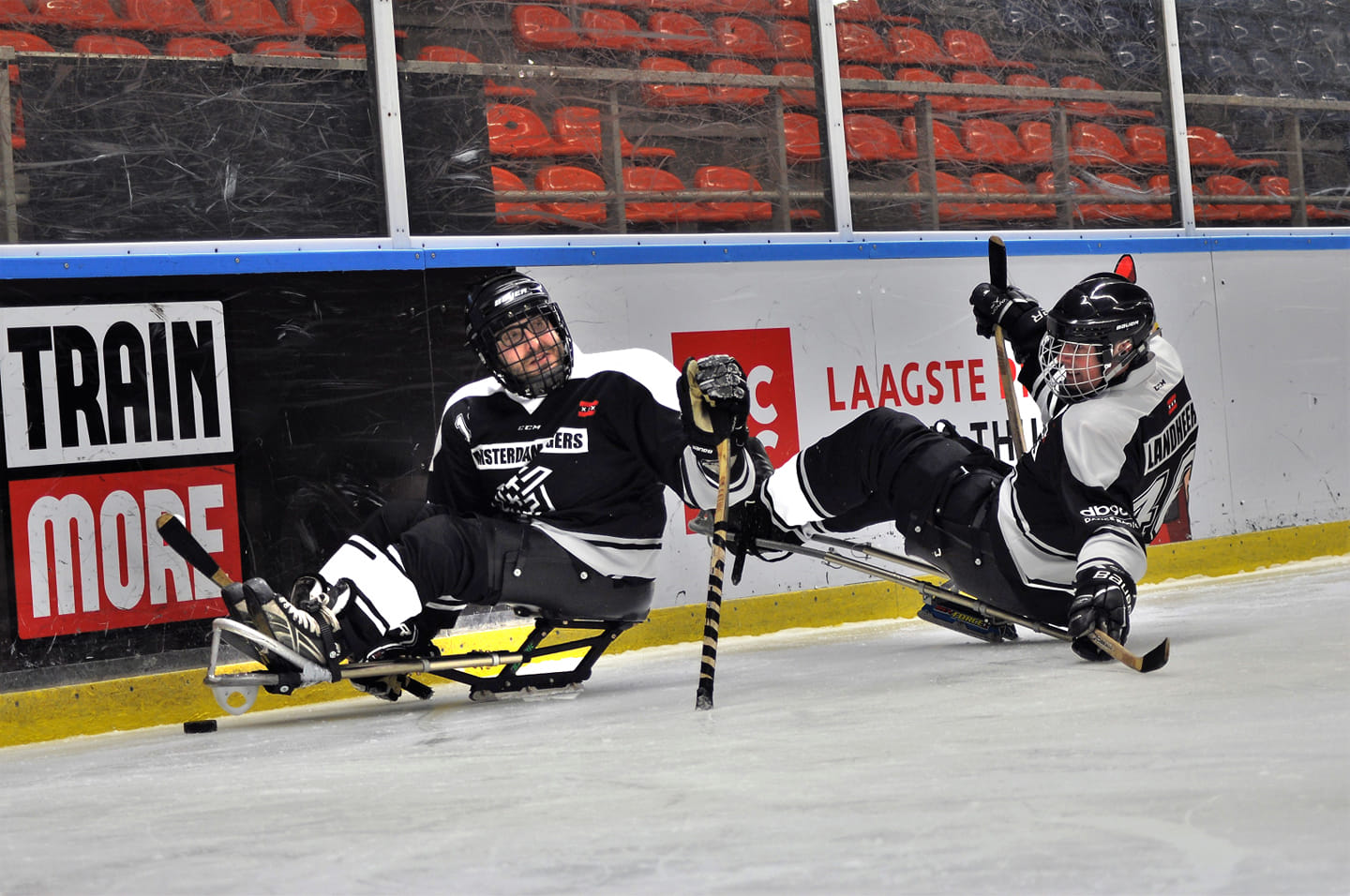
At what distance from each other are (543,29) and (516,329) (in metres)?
1.51

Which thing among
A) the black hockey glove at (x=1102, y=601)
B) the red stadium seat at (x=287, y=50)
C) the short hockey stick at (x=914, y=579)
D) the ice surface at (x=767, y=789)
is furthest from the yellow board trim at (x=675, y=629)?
the red stadium seat at (x=287, y=50)

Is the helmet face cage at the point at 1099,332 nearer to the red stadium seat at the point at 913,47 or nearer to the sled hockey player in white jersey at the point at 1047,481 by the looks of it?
the sled hockey player in white jersey at the point at 1047,481

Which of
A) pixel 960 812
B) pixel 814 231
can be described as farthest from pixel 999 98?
pixel 960 812

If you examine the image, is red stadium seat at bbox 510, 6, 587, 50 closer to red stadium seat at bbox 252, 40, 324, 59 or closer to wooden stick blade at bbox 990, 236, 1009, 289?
red stadium seat at bbox 252, 40, 324, 59

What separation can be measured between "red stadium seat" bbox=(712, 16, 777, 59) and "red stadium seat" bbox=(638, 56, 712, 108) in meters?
0.16

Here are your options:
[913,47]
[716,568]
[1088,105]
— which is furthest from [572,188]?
[1088,105]

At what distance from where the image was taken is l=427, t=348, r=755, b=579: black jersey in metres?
3.69

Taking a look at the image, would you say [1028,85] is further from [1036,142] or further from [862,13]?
[862,13]

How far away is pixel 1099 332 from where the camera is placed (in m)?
3.51

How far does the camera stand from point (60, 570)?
12.2 feet

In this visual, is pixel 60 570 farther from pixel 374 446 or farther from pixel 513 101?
pixel 513 101

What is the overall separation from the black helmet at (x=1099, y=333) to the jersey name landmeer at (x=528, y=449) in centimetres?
122

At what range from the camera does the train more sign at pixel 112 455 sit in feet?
12.1

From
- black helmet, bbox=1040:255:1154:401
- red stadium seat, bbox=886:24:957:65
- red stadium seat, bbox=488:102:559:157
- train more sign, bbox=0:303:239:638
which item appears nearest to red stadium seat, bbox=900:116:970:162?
red stadium seat, bbox=886:24:957:65
